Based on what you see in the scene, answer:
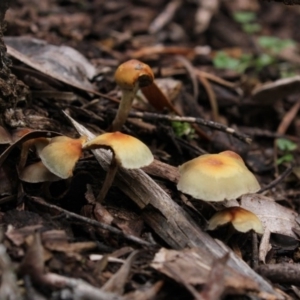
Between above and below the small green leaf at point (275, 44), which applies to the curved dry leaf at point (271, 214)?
below

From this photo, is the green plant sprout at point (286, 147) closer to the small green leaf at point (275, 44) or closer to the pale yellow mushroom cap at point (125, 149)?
the small green leaf at point (275, 44)

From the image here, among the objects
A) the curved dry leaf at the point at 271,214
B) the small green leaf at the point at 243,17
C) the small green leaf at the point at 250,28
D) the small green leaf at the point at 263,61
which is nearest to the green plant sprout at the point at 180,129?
the curved dry leaf at the point at 271,214

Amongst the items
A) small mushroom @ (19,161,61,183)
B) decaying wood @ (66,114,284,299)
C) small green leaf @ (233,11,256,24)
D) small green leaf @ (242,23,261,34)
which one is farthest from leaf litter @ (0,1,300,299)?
small green leaf @ (233,11,256,24)

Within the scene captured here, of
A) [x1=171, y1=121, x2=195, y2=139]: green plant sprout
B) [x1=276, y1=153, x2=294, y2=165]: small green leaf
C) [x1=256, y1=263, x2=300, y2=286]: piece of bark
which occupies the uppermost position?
[x1=171, y1=121, x2=195, y2=139]: green plant sprout

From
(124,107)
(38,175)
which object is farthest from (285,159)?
(38,175)

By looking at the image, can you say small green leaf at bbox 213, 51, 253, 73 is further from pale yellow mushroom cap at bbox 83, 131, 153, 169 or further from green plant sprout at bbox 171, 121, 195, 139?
pale yellow mushroom cap at bbox 83, 131, 153, 169

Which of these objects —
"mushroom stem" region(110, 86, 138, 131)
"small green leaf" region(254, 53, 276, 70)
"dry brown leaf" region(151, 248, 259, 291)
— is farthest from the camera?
"small green leaf" region(254, 53, 276, 70)
